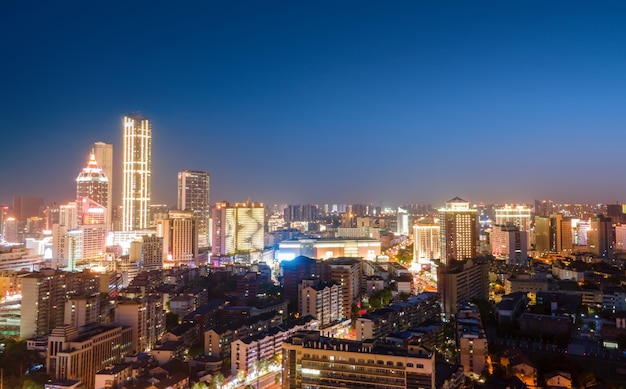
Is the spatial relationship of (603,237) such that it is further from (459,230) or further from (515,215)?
(459,230)

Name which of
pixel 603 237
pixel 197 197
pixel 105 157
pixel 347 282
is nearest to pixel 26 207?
pixel 105 157

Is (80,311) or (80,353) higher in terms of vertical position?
(80,311)

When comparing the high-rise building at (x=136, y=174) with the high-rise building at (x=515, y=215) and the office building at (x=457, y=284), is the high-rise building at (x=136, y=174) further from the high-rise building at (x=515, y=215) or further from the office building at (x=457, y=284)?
the office building at (x=457, y=284)

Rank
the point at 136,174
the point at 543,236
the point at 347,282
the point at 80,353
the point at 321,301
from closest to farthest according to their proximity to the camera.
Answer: the point at 80,353
the point at 321,301
the point at 347,282
the point at 543,236
the point at 136,174

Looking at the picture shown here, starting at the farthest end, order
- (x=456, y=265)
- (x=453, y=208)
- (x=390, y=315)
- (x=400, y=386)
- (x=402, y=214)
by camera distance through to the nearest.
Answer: (x=402, y=214) → (x=453, y=208) → (x=456, y=265) → (x=390, y=315) → (x=400, y=386)

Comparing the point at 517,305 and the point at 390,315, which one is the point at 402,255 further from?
the point at 390,315

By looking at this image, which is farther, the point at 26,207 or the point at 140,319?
the point at 26,207

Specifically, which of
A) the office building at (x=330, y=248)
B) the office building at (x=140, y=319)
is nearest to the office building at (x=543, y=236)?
the office building at (x=330, y=248)

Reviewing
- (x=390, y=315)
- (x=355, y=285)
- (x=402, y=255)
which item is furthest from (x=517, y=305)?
(x=402, y=255)
